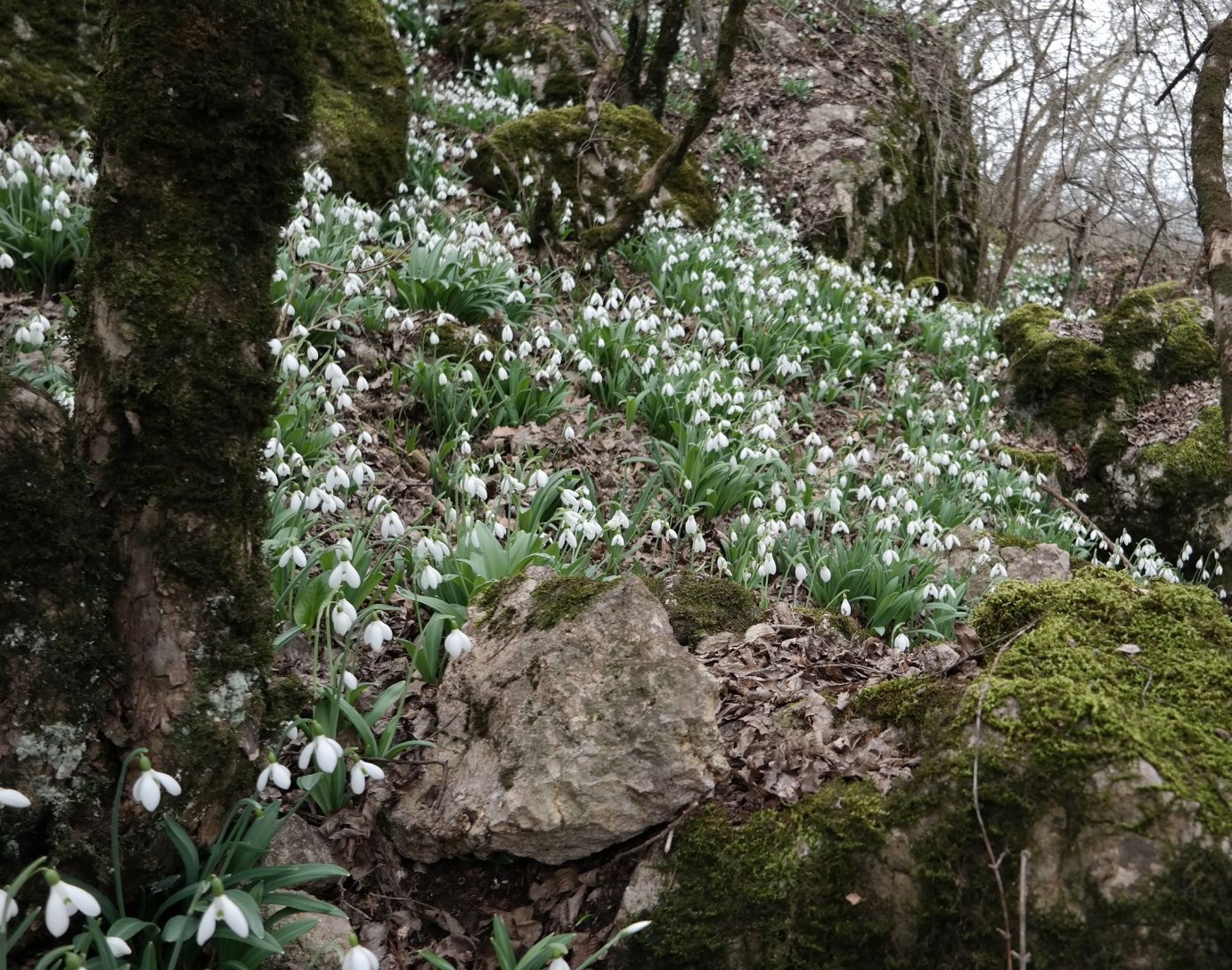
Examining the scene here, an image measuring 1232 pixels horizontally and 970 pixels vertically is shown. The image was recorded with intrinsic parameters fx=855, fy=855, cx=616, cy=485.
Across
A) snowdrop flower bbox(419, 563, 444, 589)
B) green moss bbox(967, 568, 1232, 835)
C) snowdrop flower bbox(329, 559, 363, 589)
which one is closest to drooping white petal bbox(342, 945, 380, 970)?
snowdrop flower bbox(329, 559, 363, 589)

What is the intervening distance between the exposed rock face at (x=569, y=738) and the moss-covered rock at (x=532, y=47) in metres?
9.38

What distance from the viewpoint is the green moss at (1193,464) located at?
23.3 ft

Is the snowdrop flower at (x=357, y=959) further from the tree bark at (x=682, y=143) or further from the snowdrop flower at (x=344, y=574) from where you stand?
the tree bark at (x=682, y=143)

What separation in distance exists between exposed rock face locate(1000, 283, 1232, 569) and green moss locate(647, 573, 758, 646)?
478 cm

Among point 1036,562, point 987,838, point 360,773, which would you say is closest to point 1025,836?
point 987,838

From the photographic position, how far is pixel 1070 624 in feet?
7.11

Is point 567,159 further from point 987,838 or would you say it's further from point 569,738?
point 987,838

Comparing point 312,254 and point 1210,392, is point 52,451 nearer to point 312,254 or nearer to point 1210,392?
point 312,254

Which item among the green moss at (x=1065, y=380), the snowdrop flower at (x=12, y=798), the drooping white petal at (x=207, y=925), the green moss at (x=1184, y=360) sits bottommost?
the drooping white petal at (x=207, y=925)

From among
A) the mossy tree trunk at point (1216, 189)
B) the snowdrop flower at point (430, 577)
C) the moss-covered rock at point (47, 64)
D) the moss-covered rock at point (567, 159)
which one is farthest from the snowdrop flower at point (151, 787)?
the moss-covered rock at point (567, 159)

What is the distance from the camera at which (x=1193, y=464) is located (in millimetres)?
7211

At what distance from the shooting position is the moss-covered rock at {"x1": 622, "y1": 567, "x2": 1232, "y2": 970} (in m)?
1.58

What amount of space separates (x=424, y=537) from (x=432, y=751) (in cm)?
72

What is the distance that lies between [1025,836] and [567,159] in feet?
23.8
